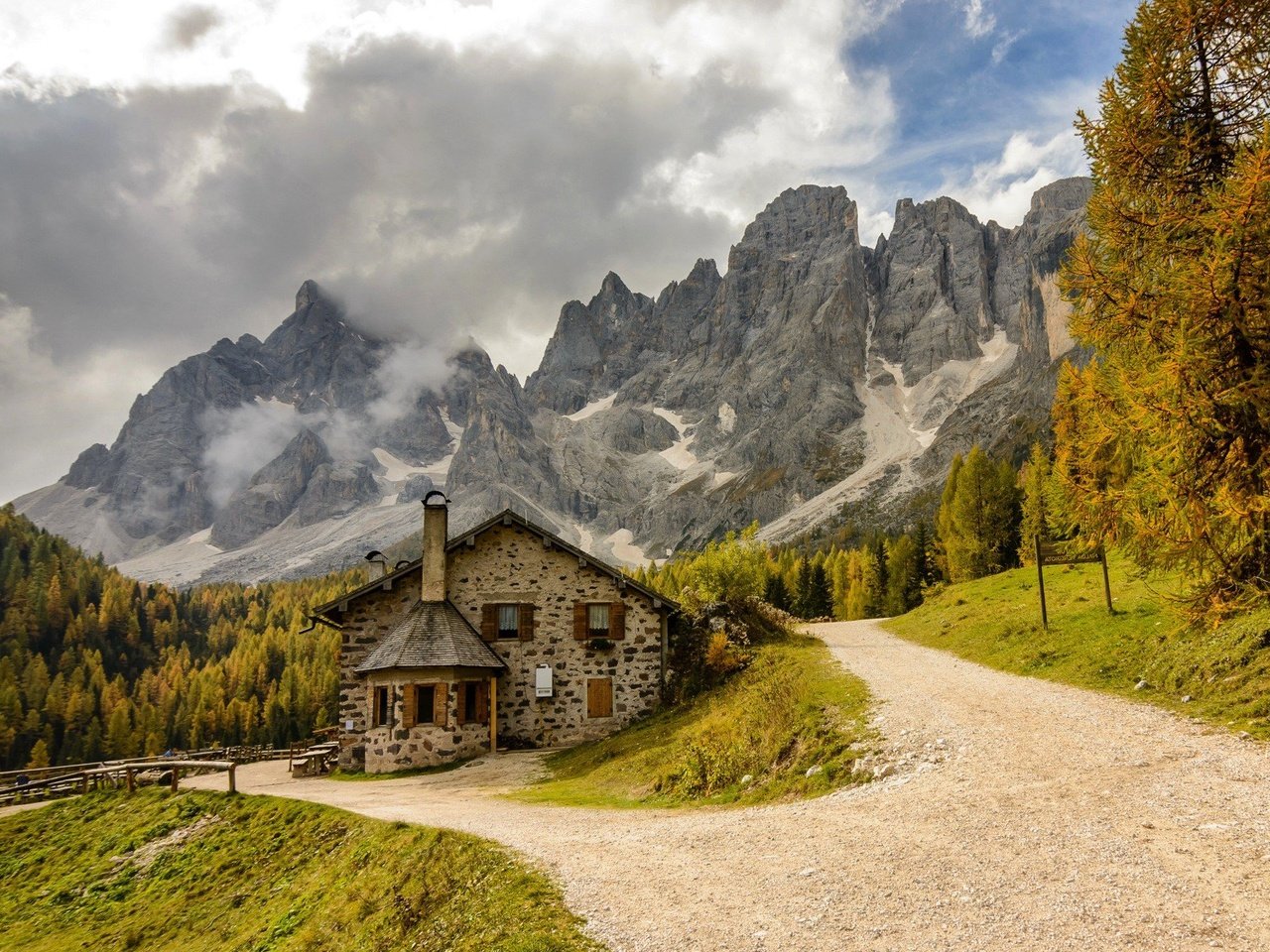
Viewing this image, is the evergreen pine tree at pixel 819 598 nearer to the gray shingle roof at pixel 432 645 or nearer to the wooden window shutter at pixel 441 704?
the gray shingle roof at pixel 432 645

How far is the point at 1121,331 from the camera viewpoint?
14.4 metres

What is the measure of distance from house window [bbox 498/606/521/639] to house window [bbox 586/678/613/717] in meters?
3.44

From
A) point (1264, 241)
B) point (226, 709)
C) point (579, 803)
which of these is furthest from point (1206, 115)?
point (226, 709)

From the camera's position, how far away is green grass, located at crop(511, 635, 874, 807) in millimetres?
14344

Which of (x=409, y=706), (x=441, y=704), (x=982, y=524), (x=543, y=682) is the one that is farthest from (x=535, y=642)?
(x=982, y=524)

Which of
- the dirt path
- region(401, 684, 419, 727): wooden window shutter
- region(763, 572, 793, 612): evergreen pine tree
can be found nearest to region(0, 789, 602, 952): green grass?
the dirt path

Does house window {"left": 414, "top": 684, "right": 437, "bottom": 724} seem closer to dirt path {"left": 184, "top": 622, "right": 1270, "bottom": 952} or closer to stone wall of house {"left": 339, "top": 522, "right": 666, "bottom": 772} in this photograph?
stone wall of house {"left": 339, "top": 522, "right": 666, "bottom": 772}

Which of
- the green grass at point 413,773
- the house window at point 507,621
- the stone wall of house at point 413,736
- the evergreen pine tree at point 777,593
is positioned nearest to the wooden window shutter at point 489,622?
the house window at point 507,621

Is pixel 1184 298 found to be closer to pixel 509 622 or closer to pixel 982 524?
pixel 509 622

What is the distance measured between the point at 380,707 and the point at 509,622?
5641mm

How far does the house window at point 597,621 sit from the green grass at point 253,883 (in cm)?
1257

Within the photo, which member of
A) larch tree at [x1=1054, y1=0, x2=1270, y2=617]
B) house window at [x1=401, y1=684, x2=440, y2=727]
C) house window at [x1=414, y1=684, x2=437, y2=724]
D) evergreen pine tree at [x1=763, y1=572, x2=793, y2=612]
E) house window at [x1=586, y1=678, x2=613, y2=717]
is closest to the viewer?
larch tree at [x1=1054, y1=0, x2=1270, y2=617]

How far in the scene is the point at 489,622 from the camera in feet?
97.1

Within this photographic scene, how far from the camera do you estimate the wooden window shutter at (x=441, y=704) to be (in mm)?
26672
